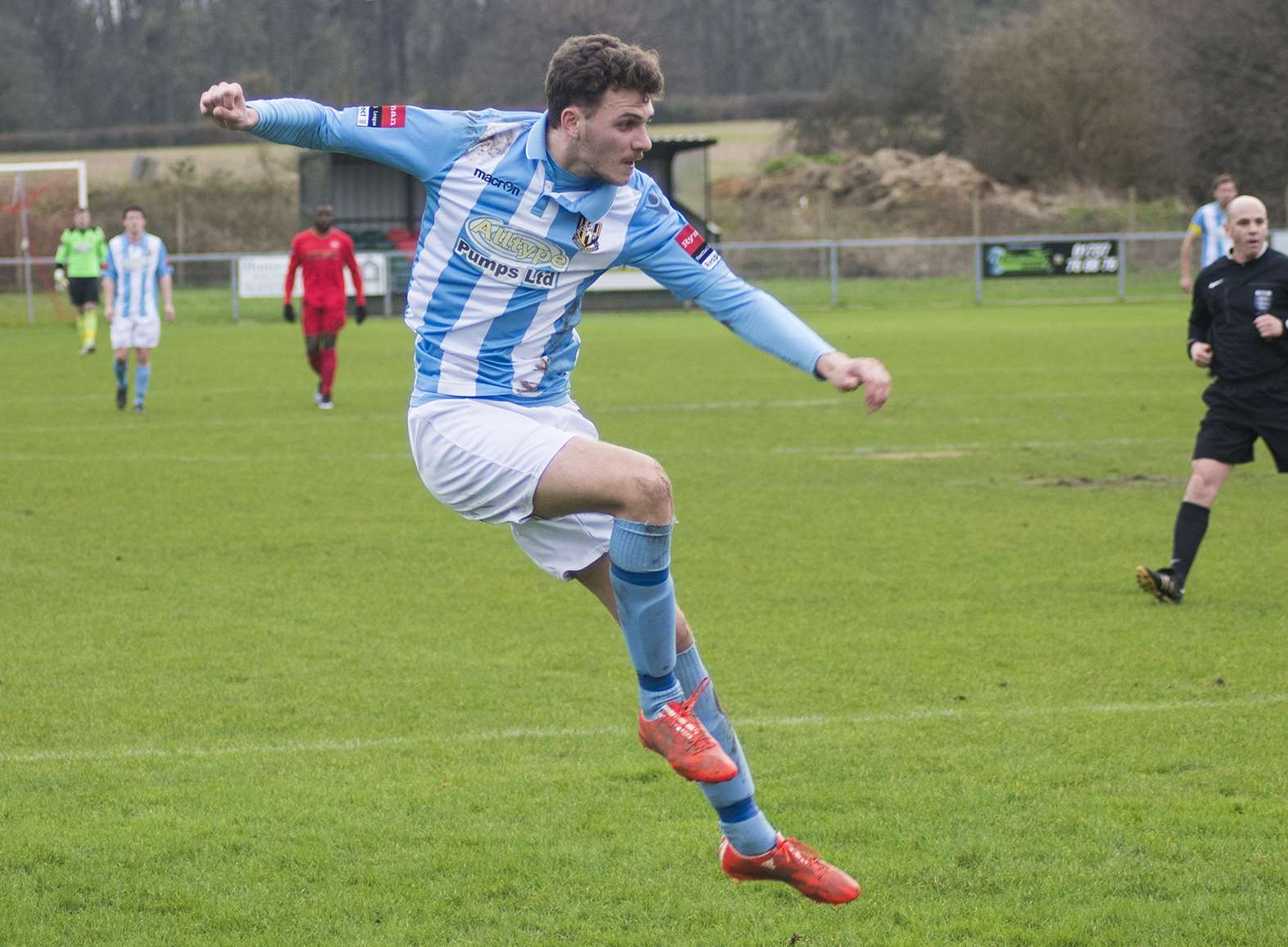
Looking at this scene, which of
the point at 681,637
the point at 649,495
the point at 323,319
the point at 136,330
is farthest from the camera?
the point at 136,330

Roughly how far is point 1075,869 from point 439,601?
458cm

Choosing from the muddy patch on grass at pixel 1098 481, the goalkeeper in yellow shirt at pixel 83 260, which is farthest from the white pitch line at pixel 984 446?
the goalkeeper in yellow shirt at pixel 83 260

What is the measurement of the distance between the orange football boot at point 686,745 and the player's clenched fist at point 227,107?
187cm

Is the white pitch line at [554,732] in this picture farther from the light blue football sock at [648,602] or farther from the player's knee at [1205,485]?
the player's knee at [1205,485]

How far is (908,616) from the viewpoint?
8.16 m

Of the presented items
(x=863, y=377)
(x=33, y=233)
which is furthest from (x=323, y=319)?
(x=33, y=233)

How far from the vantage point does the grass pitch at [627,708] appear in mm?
4566

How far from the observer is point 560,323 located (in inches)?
185

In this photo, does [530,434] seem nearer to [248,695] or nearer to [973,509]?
[248,695]

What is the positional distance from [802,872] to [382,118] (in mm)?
2328

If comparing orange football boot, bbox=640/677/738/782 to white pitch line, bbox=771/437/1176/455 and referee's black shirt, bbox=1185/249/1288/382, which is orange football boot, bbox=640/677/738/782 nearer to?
referee's black shirt, bbox=1185/249/1288/382

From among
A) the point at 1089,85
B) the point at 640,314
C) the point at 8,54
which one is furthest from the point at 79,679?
the point at 8,54

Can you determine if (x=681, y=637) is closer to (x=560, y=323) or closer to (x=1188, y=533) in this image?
(x=560, y=323)

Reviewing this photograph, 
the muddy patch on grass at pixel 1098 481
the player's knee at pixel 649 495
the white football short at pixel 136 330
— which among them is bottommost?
the muddy patch on grass at pixel 1098 481
